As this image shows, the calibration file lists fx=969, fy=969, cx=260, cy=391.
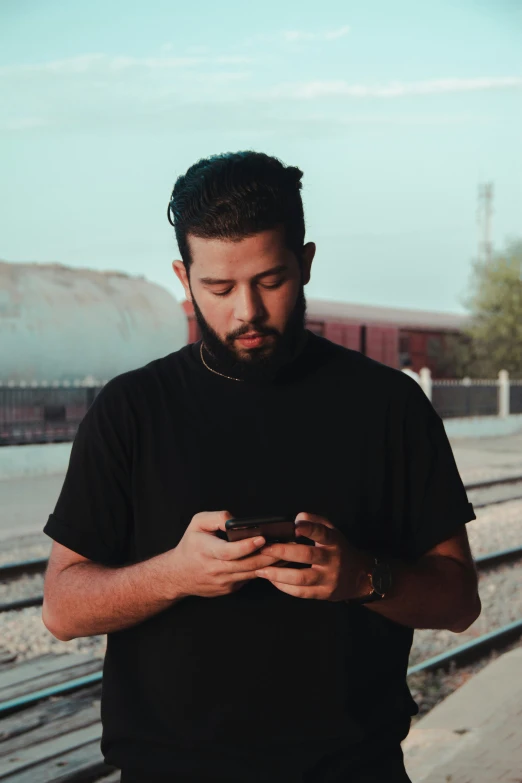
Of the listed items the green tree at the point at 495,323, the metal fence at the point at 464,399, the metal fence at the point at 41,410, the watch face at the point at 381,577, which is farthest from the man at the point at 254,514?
the green tree at the point at 495,323

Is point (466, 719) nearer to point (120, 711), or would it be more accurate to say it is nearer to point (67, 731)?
point (67, 731)

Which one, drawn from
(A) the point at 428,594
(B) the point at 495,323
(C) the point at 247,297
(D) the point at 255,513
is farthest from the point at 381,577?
(B) the point at 495,323

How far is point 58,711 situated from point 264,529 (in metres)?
4.40

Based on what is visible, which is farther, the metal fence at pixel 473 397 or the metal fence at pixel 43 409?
the metal fence at pixel 473 397

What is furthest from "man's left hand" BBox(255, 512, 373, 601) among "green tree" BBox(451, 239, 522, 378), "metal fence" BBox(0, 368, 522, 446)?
"green tree" BBox(451, 239, 522, 378)

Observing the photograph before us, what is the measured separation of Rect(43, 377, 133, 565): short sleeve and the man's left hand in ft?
1.15

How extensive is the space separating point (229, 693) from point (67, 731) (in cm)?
386

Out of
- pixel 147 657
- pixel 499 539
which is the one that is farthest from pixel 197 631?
pixel 499 539

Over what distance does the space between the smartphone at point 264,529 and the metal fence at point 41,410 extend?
16.8 meters

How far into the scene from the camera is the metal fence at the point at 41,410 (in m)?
18.2

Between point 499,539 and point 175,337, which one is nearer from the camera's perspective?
point 499,539

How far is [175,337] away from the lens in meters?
21.6

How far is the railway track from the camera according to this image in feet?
15.6

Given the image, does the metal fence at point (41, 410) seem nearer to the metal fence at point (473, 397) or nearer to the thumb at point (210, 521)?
the metal fence at point (473, 397)
